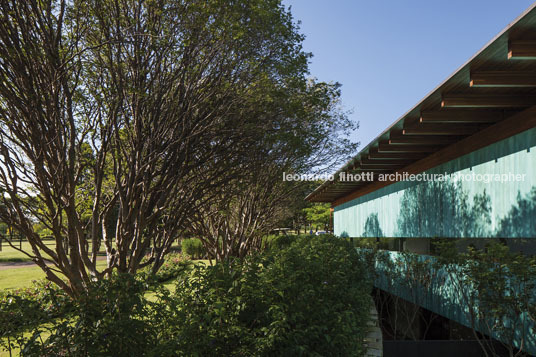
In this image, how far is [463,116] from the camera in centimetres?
912

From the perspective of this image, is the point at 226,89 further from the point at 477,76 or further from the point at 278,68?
the point at 477,76

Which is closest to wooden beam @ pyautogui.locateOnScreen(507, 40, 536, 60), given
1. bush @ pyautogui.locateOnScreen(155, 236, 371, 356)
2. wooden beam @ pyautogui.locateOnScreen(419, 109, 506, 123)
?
wooden beam @ pyautogui.locateOnScreen(419, 109, 506, 123)

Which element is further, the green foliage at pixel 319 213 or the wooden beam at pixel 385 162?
the green foliage at pixel 319 213

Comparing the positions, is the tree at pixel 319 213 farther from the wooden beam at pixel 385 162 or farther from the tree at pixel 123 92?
the tree at pixel 123 92

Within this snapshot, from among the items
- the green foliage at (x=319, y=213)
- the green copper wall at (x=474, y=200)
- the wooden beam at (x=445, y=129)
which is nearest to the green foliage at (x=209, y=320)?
the green copper wall at (x=474, y=200)

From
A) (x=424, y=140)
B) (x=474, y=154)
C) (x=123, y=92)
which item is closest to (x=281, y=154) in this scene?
(x=424, y=140)

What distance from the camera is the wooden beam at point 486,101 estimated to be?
26.5 feet

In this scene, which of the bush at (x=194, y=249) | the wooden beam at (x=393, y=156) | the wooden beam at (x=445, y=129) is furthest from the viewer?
the bush at (x=194, y=249)

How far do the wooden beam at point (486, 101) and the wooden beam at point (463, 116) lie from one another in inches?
33.3

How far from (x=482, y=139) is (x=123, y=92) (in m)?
8.06

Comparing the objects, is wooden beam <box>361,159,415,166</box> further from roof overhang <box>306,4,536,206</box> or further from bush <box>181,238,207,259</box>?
bush <box>181,238,207,259</box>

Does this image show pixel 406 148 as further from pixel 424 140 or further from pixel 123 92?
pixel 123 92

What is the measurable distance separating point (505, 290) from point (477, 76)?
155 inches

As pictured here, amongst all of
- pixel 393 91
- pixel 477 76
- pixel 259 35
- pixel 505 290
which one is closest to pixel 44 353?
pixel 477 76
